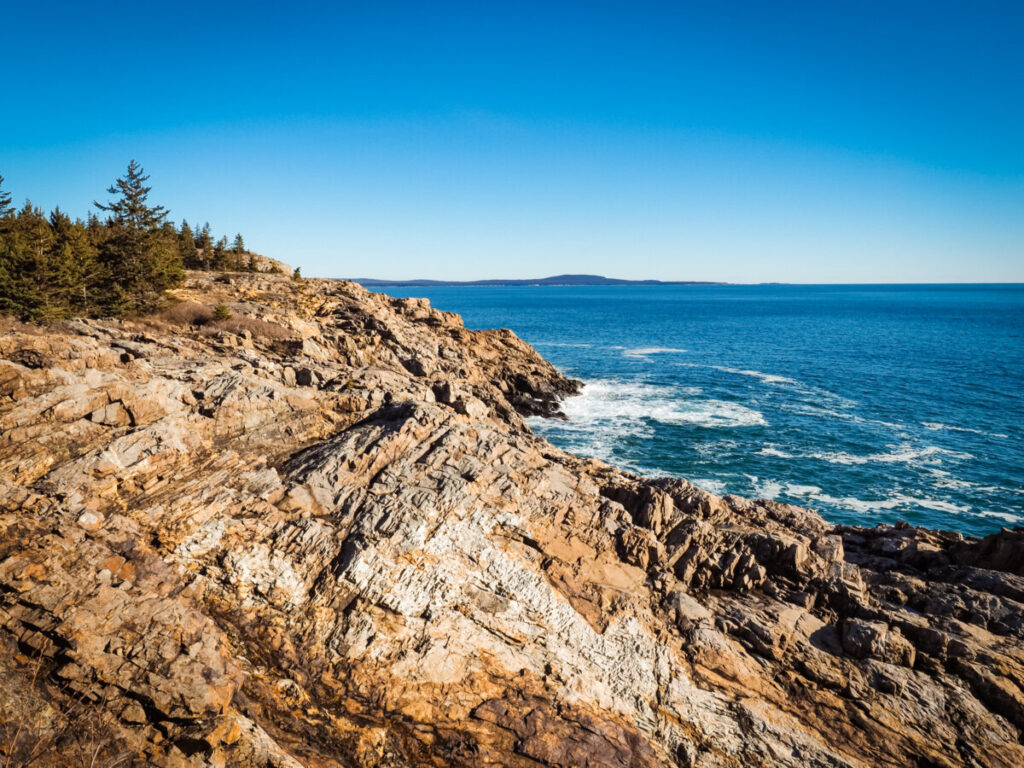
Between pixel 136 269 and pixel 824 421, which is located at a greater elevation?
pixel 136 269

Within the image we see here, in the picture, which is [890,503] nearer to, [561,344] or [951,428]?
[951,428]

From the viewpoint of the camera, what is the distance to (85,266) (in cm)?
3362

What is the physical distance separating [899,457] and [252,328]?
52.1 meters

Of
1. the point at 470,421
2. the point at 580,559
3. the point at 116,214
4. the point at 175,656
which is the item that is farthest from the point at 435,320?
the point at 175,656

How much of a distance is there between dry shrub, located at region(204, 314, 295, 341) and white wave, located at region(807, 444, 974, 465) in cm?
4322

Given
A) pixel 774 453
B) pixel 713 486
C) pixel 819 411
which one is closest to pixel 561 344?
Answer: pixel 819 411

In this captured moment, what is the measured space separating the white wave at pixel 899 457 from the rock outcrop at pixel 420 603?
65.0ft

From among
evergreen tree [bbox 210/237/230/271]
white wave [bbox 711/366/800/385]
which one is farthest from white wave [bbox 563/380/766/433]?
evergreen tree [bbox 210/237/230/271]

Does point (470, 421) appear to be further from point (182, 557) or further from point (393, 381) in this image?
point (182, 557)

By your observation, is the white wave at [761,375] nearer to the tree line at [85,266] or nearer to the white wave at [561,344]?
the white wave at [561,344]

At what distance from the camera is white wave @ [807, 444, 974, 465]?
4000 centimetres

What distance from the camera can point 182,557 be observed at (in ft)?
45.6

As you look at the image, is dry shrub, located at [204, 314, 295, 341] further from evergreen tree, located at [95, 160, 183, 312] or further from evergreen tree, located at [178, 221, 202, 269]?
evergreen tree, located at [178, 221, 202, 269]

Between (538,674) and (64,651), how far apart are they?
10610mm
